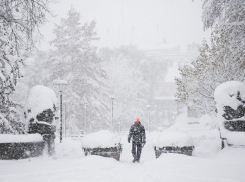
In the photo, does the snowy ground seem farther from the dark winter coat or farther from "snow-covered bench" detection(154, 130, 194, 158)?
the dark winter coat

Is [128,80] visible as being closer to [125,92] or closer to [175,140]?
[125,92]

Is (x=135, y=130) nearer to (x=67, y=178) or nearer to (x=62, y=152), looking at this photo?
(x=62, y=152)

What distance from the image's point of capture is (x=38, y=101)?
8375 mm

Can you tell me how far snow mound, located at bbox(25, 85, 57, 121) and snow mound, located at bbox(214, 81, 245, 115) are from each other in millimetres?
6580

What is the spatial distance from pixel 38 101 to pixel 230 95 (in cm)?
741

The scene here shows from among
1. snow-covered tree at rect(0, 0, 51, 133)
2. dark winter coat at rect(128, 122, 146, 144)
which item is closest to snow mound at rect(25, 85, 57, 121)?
snow-covered tree at rect(0, 0, 51, 133)

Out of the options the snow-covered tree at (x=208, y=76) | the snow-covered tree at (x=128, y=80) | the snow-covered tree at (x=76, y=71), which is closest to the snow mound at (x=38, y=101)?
the snow-covered tree at (x=208, y=76)

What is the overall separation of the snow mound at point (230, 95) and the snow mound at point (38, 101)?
21.6 feet

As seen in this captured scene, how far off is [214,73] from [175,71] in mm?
72179

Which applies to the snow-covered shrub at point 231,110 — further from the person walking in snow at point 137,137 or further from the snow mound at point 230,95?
the person walking in snow at point 137,137

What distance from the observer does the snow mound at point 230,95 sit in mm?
8414

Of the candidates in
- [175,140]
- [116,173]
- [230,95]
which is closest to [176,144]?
[175,140]

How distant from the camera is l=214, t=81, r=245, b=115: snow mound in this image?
841 cm

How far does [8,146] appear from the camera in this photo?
272 inches
